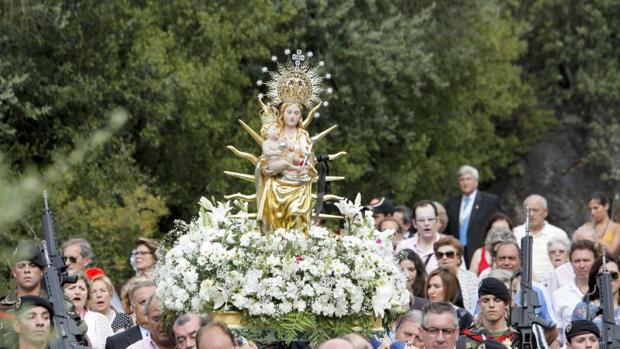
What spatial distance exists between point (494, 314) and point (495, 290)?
188 mm

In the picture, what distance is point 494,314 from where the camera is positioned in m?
12.8

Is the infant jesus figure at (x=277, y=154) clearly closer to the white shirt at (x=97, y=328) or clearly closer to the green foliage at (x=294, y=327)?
the green foliage at (x=294, y=327)

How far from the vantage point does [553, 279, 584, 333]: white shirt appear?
49.1 ft

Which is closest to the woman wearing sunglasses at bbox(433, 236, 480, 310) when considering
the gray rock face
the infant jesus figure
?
the infant jesus figure

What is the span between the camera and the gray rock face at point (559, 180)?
135 ft

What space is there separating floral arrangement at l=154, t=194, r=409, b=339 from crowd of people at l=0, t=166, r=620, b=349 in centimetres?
28

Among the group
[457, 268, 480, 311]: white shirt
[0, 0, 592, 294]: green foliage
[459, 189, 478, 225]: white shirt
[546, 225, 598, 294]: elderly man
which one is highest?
[0, 0, 592, 294]: green foliage

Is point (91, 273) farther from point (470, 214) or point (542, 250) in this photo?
point (470, 214)

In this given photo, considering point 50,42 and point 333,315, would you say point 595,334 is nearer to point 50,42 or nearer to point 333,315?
point 333,315

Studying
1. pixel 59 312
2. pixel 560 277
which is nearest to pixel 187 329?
pixel 59 312

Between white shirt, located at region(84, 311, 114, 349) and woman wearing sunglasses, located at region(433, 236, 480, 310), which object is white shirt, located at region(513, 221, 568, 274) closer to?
woman wearing sunglasses, located at region(433, 236, 480, 310)

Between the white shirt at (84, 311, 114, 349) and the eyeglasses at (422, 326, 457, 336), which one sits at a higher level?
the white shirt at (84, 311, 114, 349)

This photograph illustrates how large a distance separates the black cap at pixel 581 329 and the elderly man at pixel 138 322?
2932 millimetres

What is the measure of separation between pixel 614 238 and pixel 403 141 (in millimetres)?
18707
